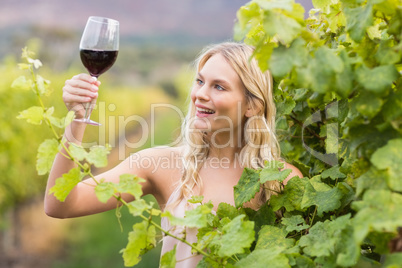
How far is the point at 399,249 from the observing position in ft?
3.31

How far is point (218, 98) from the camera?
2.22m

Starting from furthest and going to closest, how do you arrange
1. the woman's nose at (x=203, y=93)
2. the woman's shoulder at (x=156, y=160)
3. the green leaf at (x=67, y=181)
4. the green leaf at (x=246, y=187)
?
the woman's shoulder at (x=156, y=160) → the woman's nose at (x=203, y=93) → the green leaf at (x=246, y=187) → the green leaf at (x=67, y=181)

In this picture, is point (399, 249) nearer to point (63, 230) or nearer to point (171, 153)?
point (171, 153)

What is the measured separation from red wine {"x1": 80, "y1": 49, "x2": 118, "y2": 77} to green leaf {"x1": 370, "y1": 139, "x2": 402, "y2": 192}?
1.34m

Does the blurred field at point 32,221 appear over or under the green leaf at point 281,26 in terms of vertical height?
under

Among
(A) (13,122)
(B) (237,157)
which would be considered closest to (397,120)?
(B) (237,157)

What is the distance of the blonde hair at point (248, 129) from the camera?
7.61 ft

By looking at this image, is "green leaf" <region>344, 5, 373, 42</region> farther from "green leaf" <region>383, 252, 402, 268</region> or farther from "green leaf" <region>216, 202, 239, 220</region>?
"green leaf" <region>216, 202, 239, 220</region>

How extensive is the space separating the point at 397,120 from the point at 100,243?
27.0 feet

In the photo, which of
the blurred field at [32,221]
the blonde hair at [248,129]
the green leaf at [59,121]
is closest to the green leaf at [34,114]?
the green leaf at [59,121]

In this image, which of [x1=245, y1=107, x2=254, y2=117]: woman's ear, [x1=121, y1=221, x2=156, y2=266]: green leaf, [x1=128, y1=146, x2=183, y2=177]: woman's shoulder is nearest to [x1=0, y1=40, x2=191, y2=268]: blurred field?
[x1=128, y1=146, x2=183, y2=177]: woman's shoulder

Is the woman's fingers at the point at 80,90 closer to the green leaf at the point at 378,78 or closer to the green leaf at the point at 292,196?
the green leaf at the point at 292,196

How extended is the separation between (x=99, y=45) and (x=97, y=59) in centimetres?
6

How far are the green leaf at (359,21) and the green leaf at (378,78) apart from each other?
0.38 feet
